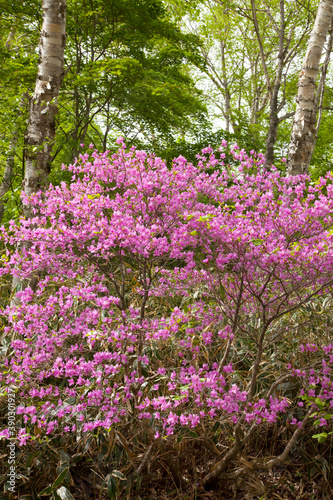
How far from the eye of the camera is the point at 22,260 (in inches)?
112

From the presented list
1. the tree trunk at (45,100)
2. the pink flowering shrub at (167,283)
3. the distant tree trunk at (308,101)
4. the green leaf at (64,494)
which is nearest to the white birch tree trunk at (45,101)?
the tree trunk at (45,100)

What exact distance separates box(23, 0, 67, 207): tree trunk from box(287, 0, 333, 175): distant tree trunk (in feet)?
9.79

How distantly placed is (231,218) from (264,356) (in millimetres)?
1539

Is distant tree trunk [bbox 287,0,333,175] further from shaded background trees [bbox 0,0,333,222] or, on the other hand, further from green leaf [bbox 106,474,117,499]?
green leaf [bbox 106,474,117,499]

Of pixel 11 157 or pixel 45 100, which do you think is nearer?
pixel 45 100

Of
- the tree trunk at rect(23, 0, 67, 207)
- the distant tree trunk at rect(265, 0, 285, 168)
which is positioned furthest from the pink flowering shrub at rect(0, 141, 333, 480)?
the distant tree trunk at rect(265, 0, 285, 168)

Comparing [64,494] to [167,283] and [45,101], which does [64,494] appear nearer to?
[167,283]

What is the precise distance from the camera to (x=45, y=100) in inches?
173

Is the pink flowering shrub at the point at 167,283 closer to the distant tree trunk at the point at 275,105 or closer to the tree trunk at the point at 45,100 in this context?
the tree trunk at the point at 45,100

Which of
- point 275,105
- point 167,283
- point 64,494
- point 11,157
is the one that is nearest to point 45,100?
point 167,283

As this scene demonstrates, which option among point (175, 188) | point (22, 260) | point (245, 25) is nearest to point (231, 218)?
point (175, 188)

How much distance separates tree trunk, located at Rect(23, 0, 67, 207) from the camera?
4352 mm

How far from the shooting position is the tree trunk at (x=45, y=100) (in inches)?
171

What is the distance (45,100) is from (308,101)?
3.22 metres
